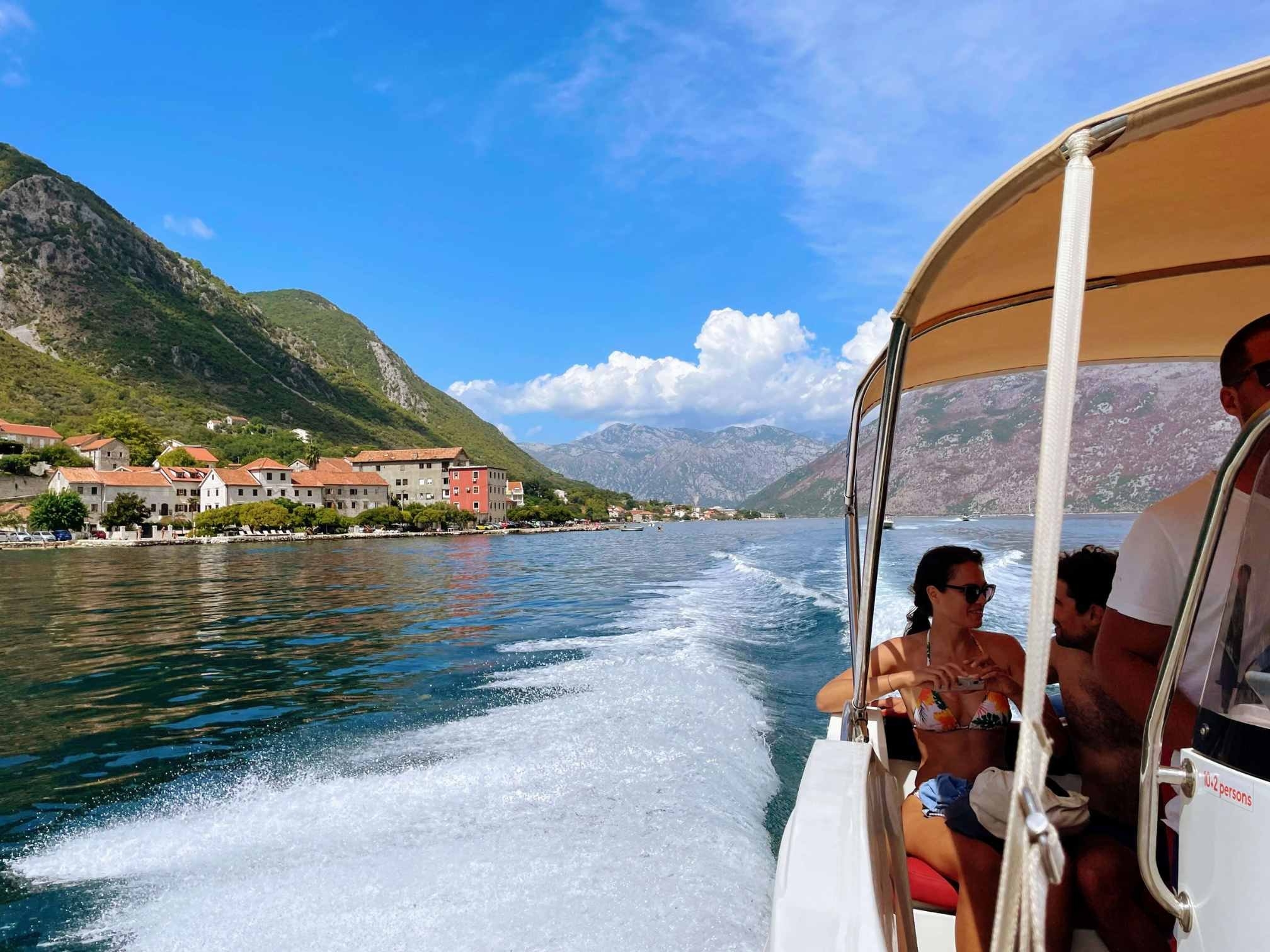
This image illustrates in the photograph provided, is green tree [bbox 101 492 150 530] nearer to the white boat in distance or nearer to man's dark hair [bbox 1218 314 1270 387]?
the white boat in distance

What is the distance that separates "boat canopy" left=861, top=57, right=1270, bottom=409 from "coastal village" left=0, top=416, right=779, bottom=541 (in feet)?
237

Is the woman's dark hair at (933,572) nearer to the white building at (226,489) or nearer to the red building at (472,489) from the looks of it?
the white building at (226,489)

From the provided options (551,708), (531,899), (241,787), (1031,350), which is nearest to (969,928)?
(531,899)

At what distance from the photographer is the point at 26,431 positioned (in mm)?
71250

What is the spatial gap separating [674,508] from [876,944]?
178590mm

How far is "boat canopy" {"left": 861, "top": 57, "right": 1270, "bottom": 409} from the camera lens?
1258 mm

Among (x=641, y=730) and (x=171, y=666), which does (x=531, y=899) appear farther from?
(x=171, y=666)

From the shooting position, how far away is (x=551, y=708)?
22.8 feet

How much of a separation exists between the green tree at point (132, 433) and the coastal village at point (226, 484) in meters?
0.81

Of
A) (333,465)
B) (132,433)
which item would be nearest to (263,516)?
(333,465)

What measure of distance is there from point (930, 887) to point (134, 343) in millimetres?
127626

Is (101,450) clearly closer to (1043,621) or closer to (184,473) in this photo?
(184,473)

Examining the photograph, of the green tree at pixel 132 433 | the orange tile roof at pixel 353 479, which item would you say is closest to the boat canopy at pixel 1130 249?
the orange tile roof at pixel 353 479

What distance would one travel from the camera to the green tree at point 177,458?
79.2 meters
